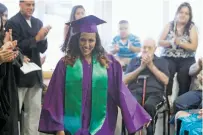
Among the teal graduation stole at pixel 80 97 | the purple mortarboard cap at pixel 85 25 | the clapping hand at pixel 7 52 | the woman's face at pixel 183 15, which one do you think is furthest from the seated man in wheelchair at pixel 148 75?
the clapping hand at pixel 7 52

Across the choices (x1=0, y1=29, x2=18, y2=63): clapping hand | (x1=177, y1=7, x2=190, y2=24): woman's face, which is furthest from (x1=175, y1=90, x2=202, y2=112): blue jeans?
(x1=0, y1=29, x2=18, y2=63): clapping hand

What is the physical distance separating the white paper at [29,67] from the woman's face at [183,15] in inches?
55.3

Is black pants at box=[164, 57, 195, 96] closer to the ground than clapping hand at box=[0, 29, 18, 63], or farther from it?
closer to the ground

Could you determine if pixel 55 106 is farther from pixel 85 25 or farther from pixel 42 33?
pixel 42 33

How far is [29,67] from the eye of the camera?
258 centimetres

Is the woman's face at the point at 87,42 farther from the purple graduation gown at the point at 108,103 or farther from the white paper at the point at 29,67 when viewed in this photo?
the white paper at the point at 29,67

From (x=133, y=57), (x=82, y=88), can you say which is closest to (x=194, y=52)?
(x=133, y=57)

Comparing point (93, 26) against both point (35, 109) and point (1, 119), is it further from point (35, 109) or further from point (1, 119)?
point (35, 109)

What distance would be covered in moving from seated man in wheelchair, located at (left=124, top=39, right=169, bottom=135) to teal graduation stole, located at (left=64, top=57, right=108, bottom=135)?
2.56ft

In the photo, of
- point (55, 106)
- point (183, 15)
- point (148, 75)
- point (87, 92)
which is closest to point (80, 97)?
point (87, 92)

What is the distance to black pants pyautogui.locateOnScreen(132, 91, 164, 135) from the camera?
9.12 feet

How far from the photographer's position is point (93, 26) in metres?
2.17

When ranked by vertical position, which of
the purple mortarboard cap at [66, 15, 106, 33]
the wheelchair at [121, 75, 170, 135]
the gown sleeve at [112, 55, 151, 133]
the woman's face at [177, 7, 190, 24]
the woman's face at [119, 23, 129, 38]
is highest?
the woman's face at [177, 7, 190, 24]

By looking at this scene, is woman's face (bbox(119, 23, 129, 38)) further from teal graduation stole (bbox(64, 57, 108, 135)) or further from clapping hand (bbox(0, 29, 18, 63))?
clapping hand (bbox(0, 29, 18, 63))
